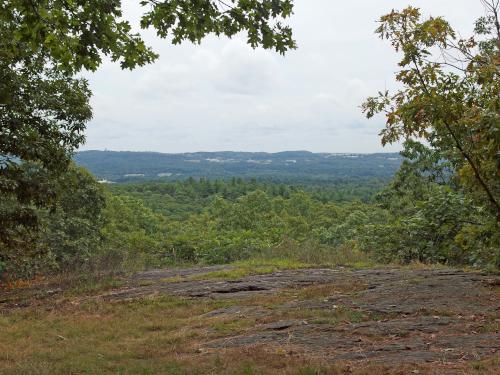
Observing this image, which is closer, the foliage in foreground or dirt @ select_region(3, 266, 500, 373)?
dirt @ select_region(3, 266, 500, 373)

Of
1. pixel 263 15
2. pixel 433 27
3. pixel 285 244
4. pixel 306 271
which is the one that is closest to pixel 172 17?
pixel 263 15

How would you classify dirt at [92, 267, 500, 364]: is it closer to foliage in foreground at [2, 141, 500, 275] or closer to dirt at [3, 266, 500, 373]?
dirt at [3, 266, 500, 373]

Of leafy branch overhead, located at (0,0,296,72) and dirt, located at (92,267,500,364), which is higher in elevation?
leafy branch overhead, located at (0,0,296,72)

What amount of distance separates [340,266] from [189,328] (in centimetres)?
657

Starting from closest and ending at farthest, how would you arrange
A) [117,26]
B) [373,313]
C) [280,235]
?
[117,26] → [373,313] → [280,235]

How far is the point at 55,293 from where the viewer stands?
40.9ft

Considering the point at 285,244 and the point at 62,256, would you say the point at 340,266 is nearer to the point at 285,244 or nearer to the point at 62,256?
the point at 285,244

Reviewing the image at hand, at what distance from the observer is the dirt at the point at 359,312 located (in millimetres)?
6289

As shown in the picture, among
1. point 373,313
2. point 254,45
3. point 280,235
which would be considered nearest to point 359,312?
point 373,313

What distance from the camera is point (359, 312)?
8195 mm

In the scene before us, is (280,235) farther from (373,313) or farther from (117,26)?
(117,26)

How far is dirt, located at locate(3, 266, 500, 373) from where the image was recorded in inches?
248

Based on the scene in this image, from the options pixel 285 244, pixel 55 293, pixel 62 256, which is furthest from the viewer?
pixel 62 256

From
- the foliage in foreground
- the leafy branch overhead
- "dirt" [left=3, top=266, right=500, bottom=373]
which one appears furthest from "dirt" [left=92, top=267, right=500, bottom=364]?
the leafy branch overhead
